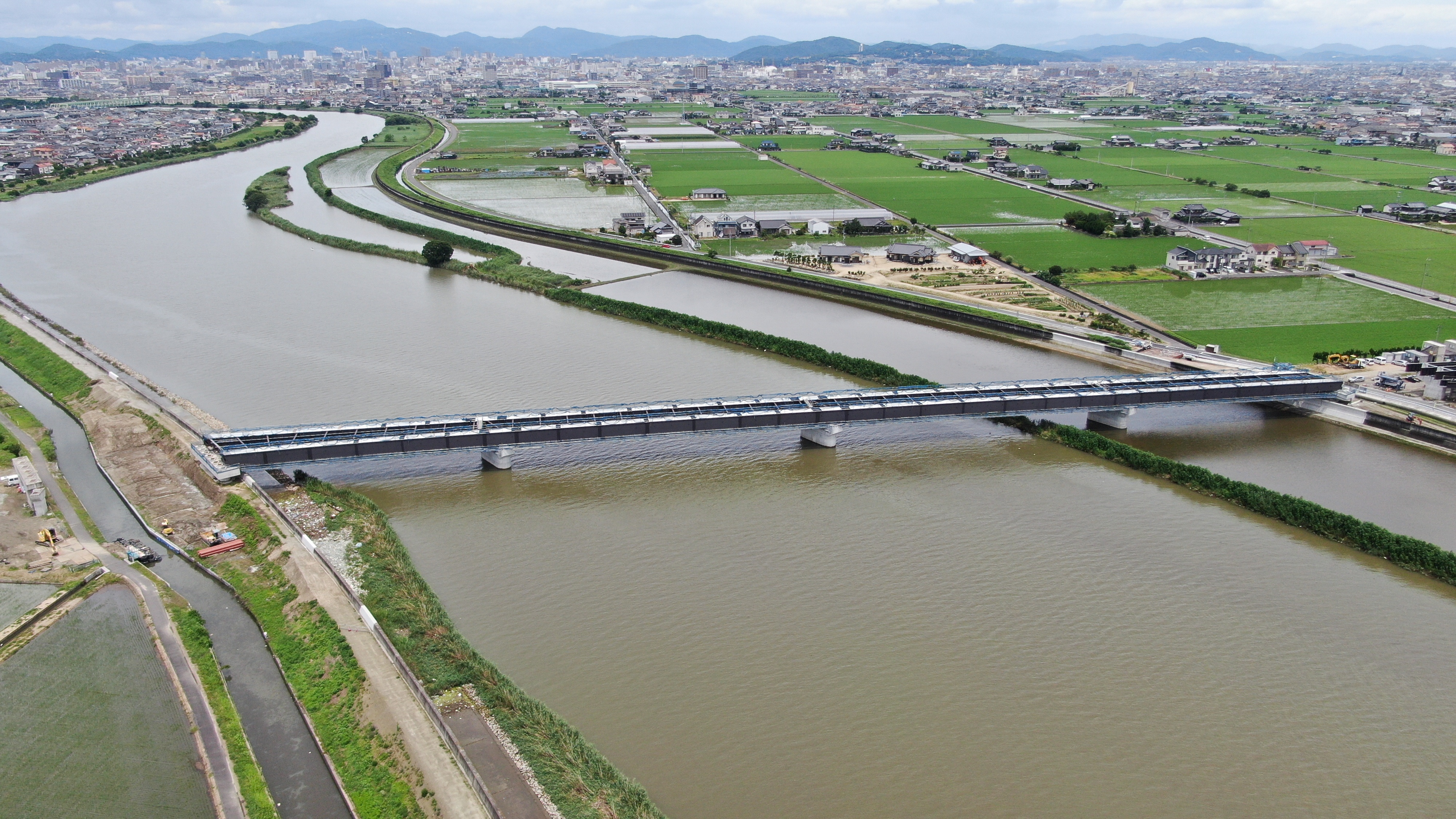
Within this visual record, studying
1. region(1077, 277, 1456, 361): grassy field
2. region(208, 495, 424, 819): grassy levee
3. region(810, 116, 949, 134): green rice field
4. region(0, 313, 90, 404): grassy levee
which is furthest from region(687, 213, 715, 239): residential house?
region(810, 116, 949, 134): green rice field

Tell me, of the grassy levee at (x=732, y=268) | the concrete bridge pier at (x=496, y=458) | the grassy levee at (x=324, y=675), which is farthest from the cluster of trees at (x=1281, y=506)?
the grassy levee at (x=324, y=675)

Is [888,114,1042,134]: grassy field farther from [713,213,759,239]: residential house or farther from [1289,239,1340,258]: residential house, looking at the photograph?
[1289,239,1340,258]: residential house

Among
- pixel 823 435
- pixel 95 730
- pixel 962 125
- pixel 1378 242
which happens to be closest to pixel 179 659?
pixel 95 730

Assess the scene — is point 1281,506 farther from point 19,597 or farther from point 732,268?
point 732,268

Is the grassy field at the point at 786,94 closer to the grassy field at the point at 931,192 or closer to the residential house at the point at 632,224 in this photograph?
the grassy field at the point at 931,192

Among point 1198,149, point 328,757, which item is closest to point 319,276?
point 328,757
